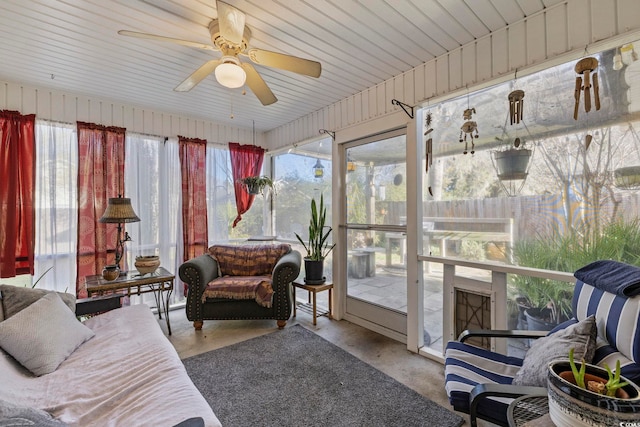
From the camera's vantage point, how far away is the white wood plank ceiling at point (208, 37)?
1846mm

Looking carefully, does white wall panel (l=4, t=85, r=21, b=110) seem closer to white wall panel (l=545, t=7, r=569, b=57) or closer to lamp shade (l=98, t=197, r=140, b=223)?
lamp shade (l=98, t=197, r=140, b=223)

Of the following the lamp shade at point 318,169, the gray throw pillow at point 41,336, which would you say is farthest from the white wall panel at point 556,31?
the gray throw pillow at point 41,336

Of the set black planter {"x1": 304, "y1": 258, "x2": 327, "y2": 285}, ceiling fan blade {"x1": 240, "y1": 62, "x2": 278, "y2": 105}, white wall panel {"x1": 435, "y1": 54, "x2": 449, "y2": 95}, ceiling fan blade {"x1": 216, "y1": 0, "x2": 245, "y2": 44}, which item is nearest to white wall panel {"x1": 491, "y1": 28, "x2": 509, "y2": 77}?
white wall panel {"x1": 435, "y1": 54, "x2": 449, "y2": 95}

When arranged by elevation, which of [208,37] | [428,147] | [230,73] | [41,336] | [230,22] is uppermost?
[208,37]

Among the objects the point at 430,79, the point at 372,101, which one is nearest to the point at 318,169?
the point at 372,101

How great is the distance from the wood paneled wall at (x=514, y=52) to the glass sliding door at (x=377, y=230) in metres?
0.39

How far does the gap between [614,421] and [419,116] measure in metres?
2.38

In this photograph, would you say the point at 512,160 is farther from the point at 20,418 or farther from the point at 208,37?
the point at 20,418

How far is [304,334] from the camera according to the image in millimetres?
3051

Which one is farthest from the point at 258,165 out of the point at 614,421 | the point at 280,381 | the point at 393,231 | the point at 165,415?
the point at 614,421

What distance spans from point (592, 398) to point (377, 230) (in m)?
2.36

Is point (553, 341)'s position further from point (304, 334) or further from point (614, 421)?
point (304, 334)

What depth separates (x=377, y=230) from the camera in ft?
10.5

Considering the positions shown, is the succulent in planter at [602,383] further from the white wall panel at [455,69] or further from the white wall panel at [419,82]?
the white wall panel at [419,82]
